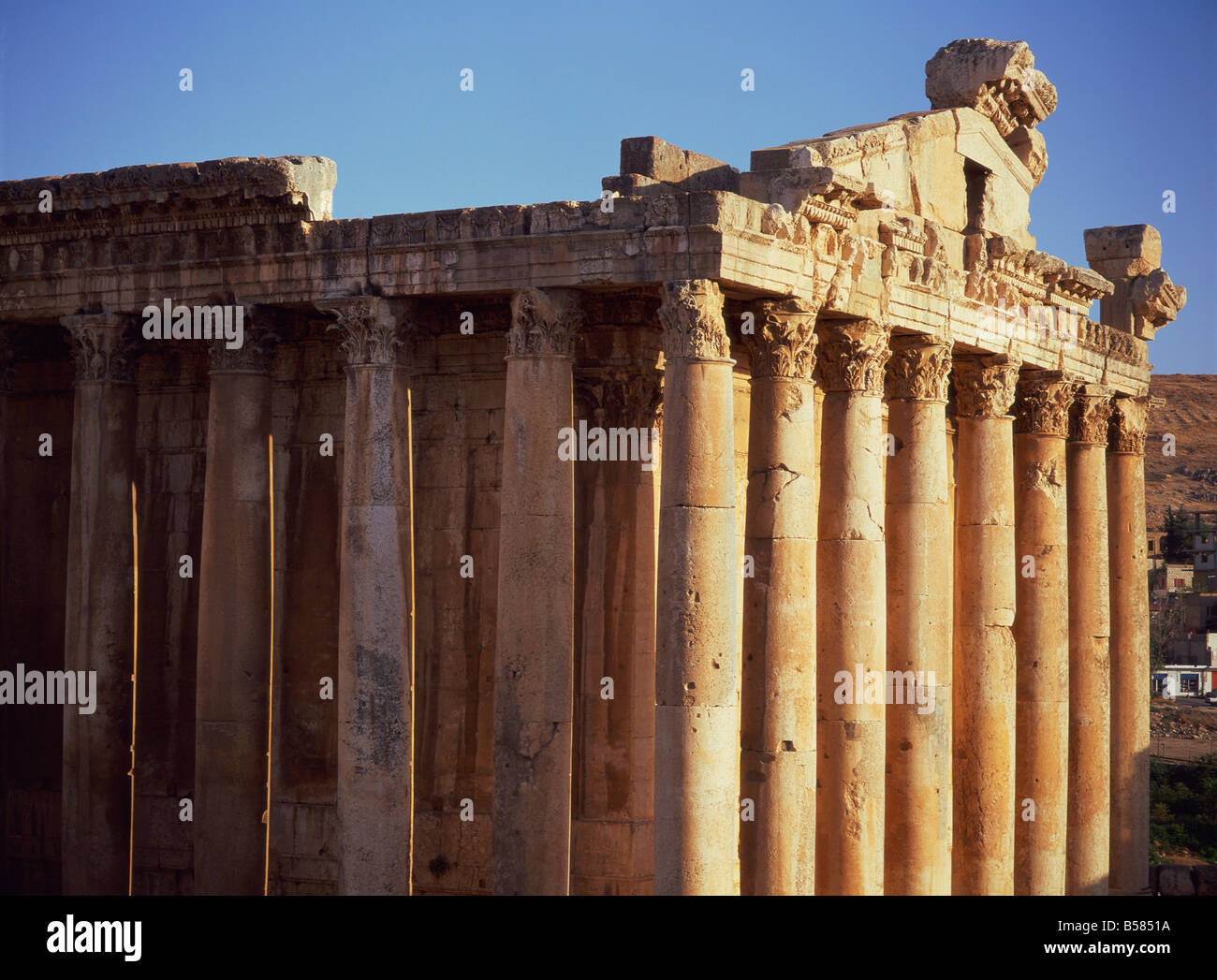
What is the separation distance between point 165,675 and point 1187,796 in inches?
1414

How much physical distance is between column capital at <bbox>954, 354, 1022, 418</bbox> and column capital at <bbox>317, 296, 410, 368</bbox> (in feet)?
33.8

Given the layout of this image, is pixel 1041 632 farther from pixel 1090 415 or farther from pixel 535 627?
pixel 535 627

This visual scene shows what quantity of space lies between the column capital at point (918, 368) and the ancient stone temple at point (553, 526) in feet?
0.19

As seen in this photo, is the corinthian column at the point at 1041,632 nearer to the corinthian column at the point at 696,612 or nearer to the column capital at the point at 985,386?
the column capital at the point at 985,386

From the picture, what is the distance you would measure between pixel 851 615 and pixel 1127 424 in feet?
41.7

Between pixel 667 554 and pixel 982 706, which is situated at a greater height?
pixel 667 554

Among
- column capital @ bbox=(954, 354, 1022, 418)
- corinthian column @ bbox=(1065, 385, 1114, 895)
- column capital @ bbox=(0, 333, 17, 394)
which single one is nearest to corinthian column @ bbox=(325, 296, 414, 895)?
column capital @ bbox=(0, 333, 17, 394)

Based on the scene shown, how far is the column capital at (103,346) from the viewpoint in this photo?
25156 mm

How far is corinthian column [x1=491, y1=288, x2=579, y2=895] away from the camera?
71.4ft

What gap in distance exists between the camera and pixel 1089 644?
3222 centimetres
